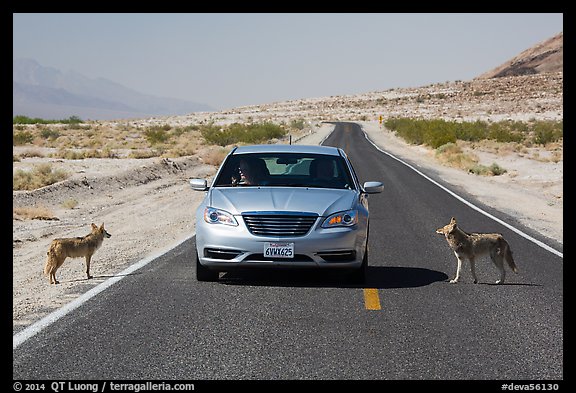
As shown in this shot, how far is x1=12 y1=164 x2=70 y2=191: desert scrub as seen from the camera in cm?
2586

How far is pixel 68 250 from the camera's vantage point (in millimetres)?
9844

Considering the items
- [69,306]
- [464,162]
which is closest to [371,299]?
[69,306]

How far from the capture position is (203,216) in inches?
368

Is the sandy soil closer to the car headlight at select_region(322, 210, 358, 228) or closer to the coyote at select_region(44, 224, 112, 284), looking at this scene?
the coyote at select_region(44, 224, 112, 284)

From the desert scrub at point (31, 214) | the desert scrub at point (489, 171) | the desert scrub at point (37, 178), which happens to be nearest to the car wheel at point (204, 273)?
the desert scrub at point (31, 214)

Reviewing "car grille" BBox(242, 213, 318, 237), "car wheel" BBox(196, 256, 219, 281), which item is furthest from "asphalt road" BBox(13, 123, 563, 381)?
"car grille" BBox(242, 213, 318, 237)

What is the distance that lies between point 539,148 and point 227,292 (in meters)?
47.8

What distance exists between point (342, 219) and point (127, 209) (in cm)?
1307

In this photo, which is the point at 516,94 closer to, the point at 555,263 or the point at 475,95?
the point at 475,95

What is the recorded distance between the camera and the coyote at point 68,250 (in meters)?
9.66

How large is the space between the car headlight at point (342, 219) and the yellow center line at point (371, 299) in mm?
792

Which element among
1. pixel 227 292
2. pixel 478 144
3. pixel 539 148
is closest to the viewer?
pixel 227 292

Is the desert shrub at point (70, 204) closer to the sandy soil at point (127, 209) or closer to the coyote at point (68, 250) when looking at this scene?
the sandy soil at point (127, 209)

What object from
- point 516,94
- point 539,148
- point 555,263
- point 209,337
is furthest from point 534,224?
point 516,94
